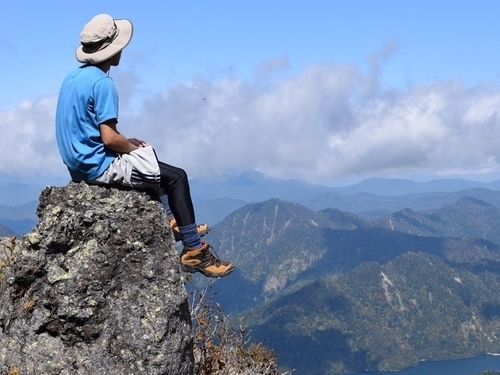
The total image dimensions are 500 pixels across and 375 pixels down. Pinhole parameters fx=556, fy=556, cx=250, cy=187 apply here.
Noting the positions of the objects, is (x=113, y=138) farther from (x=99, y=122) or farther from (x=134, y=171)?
(x=134, y=171)

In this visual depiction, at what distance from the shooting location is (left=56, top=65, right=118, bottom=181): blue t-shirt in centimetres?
631

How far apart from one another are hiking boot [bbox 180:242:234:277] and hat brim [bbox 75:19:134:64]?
9.22ft

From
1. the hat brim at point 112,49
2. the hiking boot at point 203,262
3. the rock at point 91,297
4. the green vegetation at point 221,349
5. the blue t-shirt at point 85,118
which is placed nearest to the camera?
the rock at point 91,297

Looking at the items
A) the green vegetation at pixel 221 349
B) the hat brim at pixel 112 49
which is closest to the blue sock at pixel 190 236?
the green vegetation at pixel 221 349

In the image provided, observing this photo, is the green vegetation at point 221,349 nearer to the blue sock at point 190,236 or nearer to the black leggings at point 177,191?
the blue sock at point 190,236

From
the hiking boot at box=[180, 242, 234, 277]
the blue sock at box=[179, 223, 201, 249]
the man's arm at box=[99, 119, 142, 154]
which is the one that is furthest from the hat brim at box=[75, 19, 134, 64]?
the hiking boot at box=[180, 242, 234, 277]

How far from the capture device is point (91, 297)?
20.0 feet

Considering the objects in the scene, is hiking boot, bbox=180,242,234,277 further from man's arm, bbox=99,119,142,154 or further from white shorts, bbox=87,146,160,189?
man's arm, bbox=99,119,142,154

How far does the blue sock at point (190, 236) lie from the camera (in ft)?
24.8

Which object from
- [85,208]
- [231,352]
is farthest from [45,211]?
[231,352]

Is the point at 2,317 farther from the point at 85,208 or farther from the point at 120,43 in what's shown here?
the point at 120,43

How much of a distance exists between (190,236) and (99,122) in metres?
2.14

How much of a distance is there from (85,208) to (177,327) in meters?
1.75

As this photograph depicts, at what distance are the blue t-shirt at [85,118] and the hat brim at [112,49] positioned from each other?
3.9 inches
